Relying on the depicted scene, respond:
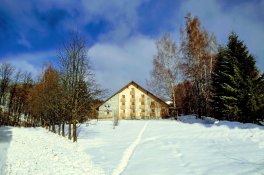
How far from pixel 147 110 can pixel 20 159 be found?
48098 millimetres

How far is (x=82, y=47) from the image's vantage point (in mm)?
21156

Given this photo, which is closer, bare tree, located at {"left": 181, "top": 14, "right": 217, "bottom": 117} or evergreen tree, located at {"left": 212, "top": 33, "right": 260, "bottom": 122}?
evergreen tree, located at {"left": 212, "top": 33, "right": 260, "bottom": 122}

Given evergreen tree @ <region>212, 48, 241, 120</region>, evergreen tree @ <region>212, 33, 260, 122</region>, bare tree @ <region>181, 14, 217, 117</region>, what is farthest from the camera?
bare tree @ <region>181, 14, 217, 117</region>

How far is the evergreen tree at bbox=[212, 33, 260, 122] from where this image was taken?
20.0m

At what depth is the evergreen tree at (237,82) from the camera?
20.0 metres

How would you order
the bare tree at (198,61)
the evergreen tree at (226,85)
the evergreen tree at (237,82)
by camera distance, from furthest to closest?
the bare tree at (198,61)
the evergreen tree at (226,85)
the evergreen tree at (237,82)

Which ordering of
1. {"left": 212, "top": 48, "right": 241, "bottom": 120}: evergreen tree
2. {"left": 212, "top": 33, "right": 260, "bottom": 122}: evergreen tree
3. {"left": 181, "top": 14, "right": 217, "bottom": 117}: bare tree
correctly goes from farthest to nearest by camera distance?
{"left": 181, "top": 14, "right": 217, "bottom": 117}: bare tree
{"left": 212, "top": 48, "right": 241, "bottom": 120}: evergreen tree
{"left": 212, "top": 33, "right": 260, "bottom": 122}: evergreen tree

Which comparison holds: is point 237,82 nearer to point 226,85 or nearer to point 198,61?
point 226,85

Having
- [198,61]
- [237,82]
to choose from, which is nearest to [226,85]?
[237,82]

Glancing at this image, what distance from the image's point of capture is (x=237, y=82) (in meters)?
21.3

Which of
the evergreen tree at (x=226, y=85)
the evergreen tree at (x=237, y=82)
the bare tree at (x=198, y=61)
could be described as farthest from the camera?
the bare tree at (x=198, y=61)

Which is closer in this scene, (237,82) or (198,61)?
(237,82)

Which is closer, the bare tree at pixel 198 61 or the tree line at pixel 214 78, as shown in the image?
the tree line at pixel 214 78

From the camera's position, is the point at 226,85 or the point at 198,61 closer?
the point at 226,85
